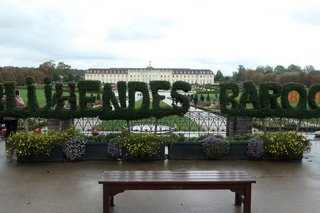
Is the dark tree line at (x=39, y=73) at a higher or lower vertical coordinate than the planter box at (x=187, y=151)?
higher

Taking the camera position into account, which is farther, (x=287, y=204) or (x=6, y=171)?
(x=6, y=171)

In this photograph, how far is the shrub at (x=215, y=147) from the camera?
30.0 ft

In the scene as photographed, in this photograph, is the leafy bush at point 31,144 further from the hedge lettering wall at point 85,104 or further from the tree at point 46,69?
the tree at point 46,69

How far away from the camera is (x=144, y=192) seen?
21.3 feet

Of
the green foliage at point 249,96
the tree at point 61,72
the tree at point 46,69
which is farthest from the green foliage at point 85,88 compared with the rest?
the tree at point 61,72

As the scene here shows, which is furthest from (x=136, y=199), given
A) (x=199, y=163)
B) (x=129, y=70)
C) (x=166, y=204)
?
(x=129, y=70)

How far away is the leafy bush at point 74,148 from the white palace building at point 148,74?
114247 millimetres

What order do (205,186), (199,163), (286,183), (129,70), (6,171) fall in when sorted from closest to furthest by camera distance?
1. (205,186)
2. (286,183)
3. (6,171)
4. (199,163)
5. (129,70)

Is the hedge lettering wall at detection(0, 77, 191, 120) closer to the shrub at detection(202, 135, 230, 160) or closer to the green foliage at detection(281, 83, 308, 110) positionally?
the shrub at detection(202, 135, 230, 160)

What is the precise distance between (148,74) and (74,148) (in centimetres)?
11589

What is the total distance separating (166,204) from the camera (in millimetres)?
5871

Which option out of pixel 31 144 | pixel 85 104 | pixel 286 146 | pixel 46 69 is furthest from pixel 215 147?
pixel 46 69

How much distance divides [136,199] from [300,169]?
4.45 m

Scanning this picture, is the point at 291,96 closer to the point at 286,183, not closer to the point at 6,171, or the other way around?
the point at 286,183
